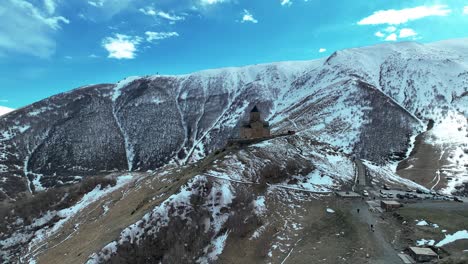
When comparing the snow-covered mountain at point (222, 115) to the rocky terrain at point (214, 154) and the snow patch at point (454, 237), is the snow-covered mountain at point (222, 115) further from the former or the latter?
the snow patch at point (454, 237)

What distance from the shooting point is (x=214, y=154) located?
64.2 metres

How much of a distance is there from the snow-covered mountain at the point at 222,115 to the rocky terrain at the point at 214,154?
75cm

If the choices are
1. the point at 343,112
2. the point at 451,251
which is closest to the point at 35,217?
the point at 451,251

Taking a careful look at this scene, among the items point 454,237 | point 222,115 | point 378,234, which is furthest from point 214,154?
point 222,115

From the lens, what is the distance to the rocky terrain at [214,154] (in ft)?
132

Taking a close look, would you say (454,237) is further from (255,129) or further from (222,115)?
(222,115)

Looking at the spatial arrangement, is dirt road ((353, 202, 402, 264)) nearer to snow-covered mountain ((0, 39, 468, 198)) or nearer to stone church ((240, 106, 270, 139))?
stone church ((240, 106, 270, 139))

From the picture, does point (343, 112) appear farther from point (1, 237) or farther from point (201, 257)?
point (1, 237)

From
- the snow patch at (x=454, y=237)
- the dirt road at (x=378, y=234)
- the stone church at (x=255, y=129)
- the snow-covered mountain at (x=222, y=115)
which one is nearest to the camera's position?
the dirt road at (x=378, y=234)

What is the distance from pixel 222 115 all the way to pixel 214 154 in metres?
111

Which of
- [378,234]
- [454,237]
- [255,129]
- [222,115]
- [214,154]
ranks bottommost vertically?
[378,234]

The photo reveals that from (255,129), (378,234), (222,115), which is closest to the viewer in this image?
(378,234)

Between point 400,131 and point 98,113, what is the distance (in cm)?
15106

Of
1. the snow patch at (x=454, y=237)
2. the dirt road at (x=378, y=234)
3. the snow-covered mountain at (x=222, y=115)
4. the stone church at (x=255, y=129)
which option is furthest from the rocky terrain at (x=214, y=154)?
the snow patch at (x=454, y=237)
